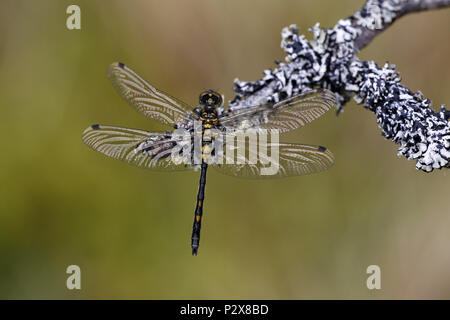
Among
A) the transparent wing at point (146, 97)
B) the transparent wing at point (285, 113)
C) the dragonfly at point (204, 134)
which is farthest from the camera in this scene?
the transparent wing at point (146, 97)

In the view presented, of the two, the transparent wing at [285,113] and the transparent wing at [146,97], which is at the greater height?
the transparent wing at [146,97]

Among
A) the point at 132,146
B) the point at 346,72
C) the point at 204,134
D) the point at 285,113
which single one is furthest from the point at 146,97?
the point at 346,72

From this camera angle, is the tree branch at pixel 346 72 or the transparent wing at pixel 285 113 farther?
the transparent wing at pixel 285 113

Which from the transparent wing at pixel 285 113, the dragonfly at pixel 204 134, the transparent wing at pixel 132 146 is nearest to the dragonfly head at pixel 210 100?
the dragonfly at pixel 204 134

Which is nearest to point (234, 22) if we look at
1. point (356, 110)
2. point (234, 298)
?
point (356, 110)

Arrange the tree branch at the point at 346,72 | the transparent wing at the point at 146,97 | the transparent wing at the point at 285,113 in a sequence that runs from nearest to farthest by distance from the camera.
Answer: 1. the tree branch at the point at 346,72
2. the transparent wing at the point at 285,113
3. the transparent wing at the point at 146,97

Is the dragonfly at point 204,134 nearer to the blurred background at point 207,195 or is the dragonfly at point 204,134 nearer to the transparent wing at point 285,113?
the transparent wing at point 285,113

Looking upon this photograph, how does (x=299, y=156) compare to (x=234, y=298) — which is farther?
(x=234, y=298)

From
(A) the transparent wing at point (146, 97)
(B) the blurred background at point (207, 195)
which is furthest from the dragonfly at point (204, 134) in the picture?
(B) the blurred background at point (207, 195)

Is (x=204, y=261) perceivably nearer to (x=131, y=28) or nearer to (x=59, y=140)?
(x=59, y=140)
